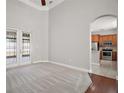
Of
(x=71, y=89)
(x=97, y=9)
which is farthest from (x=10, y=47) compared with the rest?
(x=97, y=9)

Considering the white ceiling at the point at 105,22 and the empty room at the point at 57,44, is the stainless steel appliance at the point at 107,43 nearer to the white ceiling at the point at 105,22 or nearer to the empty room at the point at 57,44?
the empty room at the point at 57,44

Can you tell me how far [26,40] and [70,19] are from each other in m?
3.35

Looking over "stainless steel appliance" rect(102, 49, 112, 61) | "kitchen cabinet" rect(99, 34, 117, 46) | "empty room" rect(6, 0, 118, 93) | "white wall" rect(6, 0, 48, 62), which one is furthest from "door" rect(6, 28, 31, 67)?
"kitchen cabinet" rect(99, 34, 117, 46)

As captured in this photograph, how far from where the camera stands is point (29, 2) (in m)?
5.72

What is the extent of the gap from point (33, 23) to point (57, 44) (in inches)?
93.8

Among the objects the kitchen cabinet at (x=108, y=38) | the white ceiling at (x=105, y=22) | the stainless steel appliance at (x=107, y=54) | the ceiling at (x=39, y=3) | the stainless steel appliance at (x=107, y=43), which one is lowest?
the stainless steel appliance at (x=107, y=54)

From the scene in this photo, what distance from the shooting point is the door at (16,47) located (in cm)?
494

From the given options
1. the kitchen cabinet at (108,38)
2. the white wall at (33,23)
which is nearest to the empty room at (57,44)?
the white wall at (33,23)

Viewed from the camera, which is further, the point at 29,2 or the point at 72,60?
the point at 29,2

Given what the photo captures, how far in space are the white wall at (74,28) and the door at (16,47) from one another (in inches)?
76.7

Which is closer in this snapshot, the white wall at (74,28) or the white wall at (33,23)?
the white wall at (74,28)

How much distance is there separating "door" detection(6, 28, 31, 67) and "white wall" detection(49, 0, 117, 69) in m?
1.95
